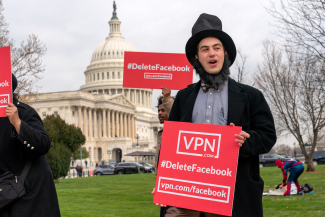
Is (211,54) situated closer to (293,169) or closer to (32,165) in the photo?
(32,165)

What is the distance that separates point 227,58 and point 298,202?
9.07 meters

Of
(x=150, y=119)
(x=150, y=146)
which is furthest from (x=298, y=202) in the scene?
(x=150, y=119)

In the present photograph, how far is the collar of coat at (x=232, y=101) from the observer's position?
3338 mm

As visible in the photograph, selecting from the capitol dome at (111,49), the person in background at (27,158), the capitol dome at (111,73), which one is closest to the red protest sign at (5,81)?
the person in background at (27,158)

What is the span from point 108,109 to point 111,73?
31955mm

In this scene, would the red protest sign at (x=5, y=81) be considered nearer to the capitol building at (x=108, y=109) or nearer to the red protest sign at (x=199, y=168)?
the red protest sign at (x=199, y=168)

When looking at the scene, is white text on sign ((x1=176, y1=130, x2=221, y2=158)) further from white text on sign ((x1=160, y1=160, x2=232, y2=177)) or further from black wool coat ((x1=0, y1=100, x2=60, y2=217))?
black wool coat ((x1=0, y1=100, x2=60, y2=217))

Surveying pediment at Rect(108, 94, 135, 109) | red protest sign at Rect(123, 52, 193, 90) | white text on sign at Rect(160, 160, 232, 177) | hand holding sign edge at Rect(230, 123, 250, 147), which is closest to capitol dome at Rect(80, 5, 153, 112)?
pediment at Rect(108, 94, 135, 109)

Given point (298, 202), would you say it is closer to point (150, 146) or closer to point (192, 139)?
point (192, 139)

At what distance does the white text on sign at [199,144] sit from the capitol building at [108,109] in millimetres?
57519

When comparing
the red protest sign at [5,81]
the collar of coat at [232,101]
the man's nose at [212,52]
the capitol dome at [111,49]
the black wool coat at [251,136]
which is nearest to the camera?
the black wool coat at [251,136]

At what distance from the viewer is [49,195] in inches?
146

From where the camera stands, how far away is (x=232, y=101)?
3.39 meters

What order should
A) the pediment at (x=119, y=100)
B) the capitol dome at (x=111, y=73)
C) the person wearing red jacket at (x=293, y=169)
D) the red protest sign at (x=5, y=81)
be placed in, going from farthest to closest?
1. the capitol dome at (x=111, y=73)
2. the pediment at (x=119, y=100)
3. the person wearing red jacket at (x=293, y=169)
4. the red protest sign at (x=5, y=81)
